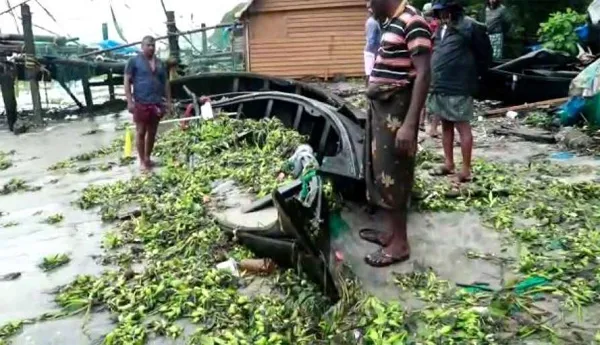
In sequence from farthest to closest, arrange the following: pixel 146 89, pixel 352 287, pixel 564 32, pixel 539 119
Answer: pixel 564 32
pixel 539 119
pixel 146 89
pixel 352 287

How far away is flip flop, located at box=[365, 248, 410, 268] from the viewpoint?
Answer: 14.5 feet

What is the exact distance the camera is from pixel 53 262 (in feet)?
17.6

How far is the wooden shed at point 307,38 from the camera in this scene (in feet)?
64.5

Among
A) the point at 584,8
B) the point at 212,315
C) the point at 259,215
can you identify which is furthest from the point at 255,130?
the point at 584,8

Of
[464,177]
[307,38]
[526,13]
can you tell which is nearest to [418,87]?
[464,177]

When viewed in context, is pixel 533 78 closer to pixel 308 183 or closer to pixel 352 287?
pixel 308 183

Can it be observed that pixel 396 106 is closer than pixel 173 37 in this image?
Yes

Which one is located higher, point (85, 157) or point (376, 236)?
point (376, 236)

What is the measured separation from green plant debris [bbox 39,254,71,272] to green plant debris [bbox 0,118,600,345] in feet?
1.23

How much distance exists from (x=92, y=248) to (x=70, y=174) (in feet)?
15.9

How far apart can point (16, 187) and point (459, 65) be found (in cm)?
711

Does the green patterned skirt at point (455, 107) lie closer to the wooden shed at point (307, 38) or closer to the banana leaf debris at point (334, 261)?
the banana leaf debris at point (334, 261)

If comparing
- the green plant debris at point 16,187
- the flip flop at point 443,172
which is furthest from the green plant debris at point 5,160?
the flip flop at point 443,172

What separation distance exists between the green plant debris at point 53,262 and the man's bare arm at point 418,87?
130 inches
